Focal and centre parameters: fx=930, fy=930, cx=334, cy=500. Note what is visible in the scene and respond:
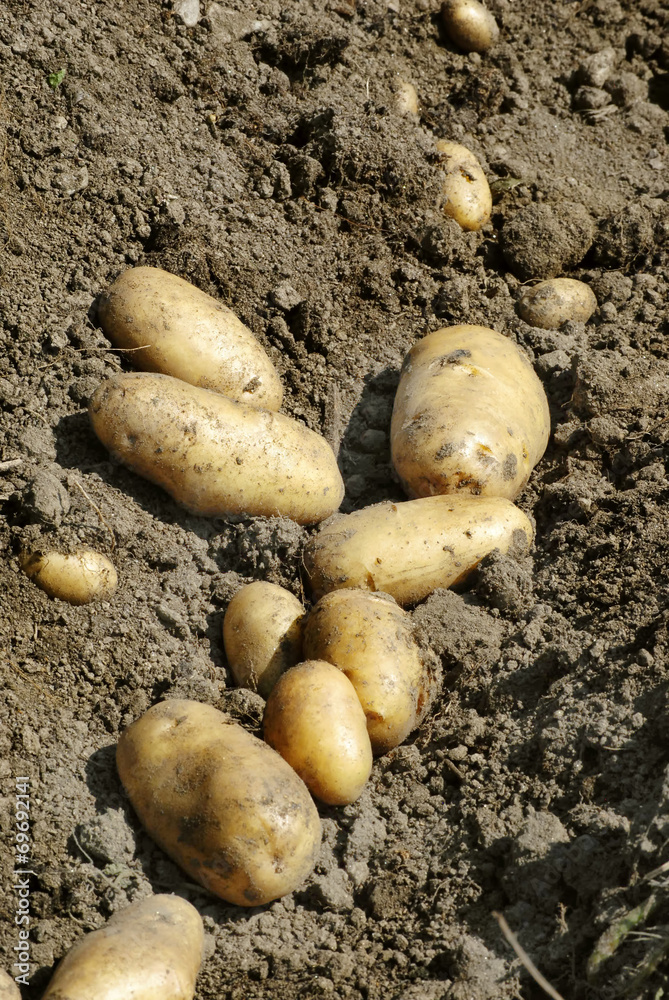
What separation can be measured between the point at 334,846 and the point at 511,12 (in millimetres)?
3995

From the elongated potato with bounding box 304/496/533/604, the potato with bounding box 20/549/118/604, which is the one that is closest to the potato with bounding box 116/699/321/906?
the potato with bounding box 20/549/118/604

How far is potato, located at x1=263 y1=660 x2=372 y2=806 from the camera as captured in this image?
2447 millimetres

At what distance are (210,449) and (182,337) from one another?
17.8 inches

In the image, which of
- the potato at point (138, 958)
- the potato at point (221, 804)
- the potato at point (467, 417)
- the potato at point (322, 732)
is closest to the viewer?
the potato at point (138, 958)

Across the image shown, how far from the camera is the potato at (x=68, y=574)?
108 inches

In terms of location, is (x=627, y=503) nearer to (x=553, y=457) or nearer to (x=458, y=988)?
(x=553, y=457)

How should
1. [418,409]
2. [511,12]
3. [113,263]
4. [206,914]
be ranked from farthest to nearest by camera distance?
[511,12]
[113,263]
[418,409]
[206,914]

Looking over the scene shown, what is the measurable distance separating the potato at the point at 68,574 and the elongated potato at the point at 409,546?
650 mm

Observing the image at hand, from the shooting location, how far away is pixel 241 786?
2.28 metres

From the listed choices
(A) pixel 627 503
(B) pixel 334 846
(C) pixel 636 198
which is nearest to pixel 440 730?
(B) pixel 334 846

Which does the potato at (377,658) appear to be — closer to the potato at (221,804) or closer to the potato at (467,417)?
the potato at (221,804)

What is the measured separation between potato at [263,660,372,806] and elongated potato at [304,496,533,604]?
0.43 metres

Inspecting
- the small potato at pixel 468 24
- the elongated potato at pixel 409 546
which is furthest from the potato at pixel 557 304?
the small potato at pixel 468 24

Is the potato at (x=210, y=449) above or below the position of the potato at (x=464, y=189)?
below
